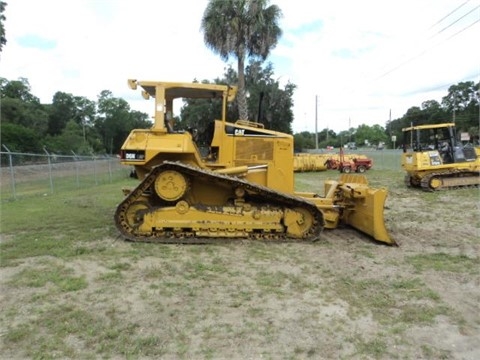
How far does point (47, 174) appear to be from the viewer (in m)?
17.1

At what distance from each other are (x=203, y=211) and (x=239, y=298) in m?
2.63

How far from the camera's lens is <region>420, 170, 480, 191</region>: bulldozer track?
16.1 metres

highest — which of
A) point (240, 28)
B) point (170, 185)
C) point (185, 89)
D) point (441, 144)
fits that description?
point (240, 28)

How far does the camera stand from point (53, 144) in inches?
2256

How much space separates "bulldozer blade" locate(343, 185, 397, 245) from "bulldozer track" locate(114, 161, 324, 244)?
2.89 ft

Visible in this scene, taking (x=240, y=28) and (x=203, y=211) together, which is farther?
(x=240, y=28)

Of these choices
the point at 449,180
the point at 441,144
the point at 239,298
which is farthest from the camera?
the point at 441,144

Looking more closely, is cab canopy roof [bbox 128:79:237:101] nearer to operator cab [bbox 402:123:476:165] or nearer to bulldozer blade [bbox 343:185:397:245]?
bulldozer blade [bbox 343:185:397:245]

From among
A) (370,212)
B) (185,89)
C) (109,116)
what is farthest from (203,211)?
(109,116)

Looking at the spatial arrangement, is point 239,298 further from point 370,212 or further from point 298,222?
point 370,212

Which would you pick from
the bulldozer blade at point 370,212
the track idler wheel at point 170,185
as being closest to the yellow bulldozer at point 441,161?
the bulldozer blade at point 370,212

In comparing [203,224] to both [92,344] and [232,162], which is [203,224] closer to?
[232,162]

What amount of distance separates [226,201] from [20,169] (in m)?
11.4

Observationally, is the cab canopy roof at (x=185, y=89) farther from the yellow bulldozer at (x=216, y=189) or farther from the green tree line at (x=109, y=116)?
the green tree line at (x=109, y=116)
